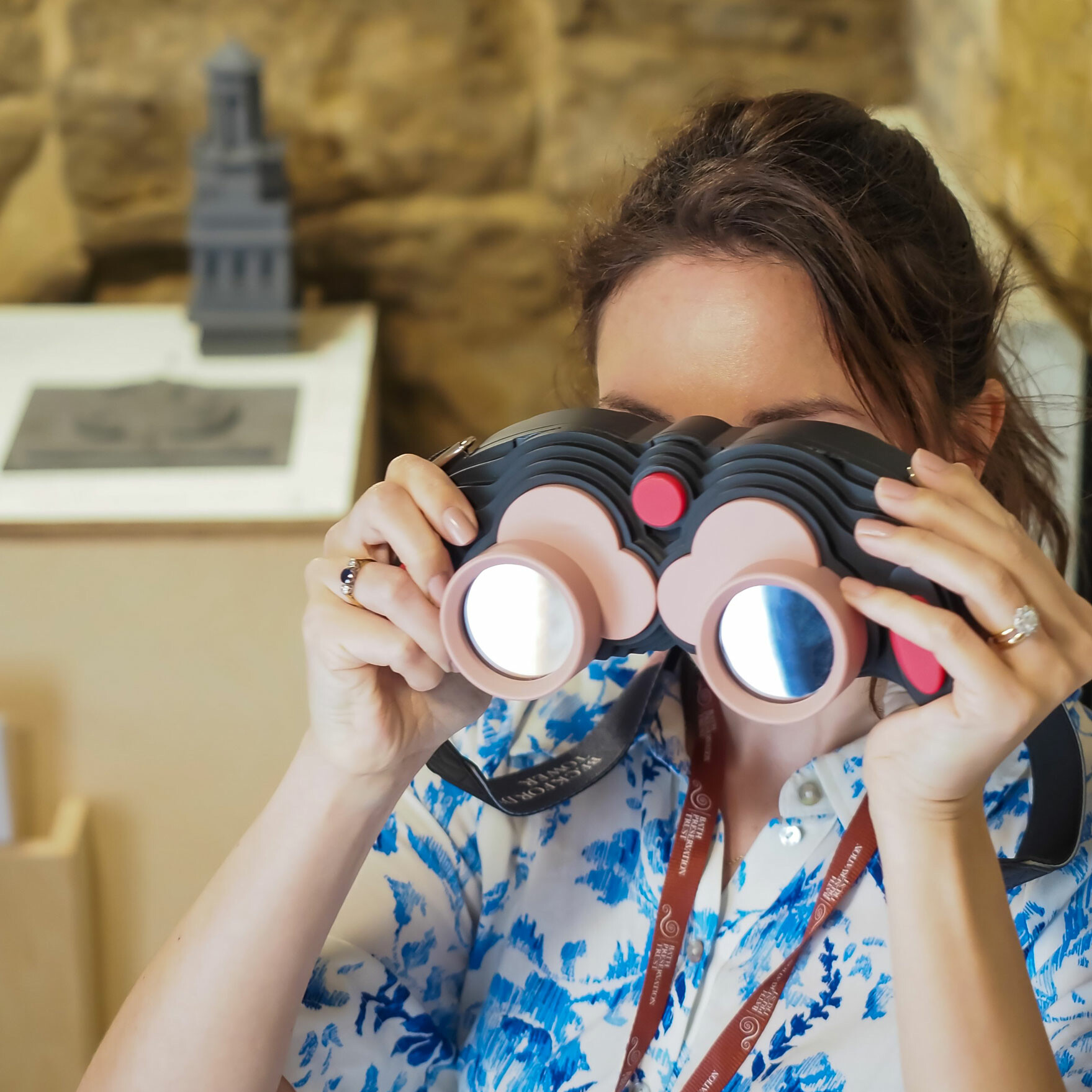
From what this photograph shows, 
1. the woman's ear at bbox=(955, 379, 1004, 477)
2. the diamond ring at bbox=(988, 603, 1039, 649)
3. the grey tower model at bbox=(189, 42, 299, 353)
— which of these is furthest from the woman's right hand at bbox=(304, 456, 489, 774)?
the grey tower model at bbox=(189, 42, 299, 353)

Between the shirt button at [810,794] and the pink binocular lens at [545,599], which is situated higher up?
the pink binocular lens at [545,599]

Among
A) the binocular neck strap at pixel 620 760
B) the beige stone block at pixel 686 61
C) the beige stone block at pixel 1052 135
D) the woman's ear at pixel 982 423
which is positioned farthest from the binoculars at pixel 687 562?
the beige stone block at pixel 686 61

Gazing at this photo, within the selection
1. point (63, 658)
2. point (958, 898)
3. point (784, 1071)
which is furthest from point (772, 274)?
point (63, 658)

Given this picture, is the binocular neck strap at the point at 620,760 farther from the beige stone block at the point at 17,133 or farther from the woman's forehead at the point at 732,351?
the beige stone block at the point at 17,133

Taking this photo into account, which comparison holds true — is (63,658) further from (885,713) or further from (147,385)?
(885,713)

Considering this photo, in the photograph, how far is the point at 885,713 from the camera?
2.75 feet

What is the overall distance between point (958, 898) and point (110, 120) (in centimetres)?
159

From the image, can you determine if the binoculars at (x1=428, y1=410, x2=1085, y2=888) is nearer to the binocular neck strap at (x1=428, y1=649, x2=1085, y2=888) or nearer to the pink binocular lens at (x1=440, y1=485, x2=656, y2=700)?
the pink binocular lens at (x1=440, y1=485, x2=656, y2=700)

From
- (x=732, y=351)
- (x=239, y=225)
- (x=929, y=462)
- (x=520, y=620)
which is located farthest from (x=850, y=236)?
(x=239, y=225)

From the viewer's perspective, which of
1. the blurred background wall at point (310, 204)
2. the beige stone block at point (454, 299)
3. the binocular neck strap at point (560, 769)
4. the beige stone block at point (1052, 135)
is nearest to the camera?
the binocular neck strap at point (560, 769)

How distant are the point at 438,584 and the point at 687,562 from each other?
0.14m

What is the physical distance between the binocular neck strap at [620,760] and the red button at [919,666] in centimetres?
16

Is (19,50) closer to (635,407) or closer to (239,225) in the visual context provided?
(239,225)

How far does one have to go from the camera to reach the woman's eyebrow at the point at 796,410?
0.75m
